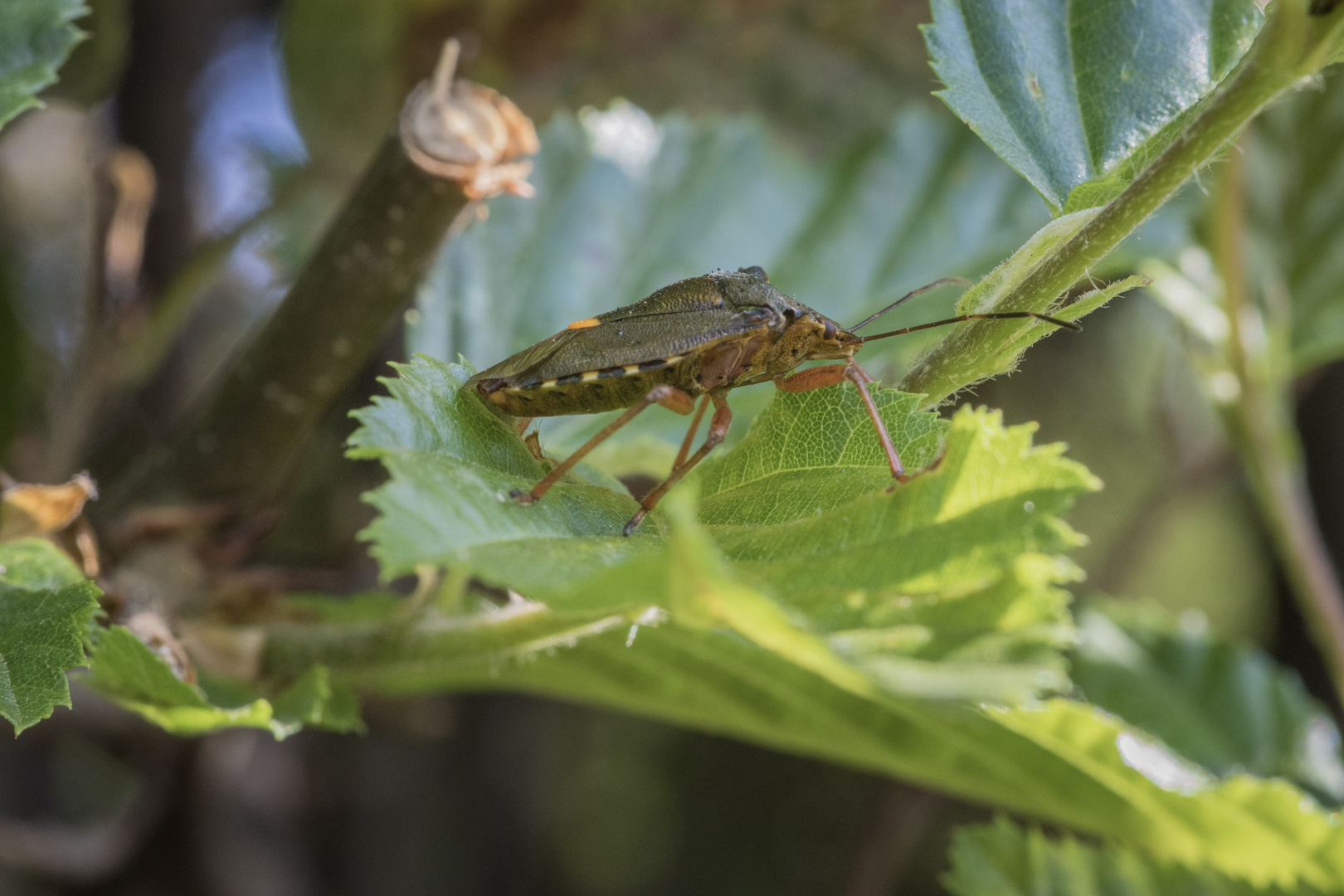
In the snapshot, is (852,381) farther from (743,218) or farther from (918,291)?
(743,218)

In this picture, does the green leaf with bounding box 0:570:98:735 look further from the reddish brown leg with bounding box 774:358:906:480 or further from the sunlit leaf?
the reddish brown leg with bounding box 774:358:906:480

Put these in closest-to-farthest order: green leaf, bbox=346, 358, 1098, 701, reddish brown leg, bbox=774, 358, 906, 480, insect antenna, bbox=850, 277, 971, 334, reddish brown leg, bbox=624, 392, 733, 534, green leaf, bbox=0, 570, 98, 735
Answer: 1. green leaf, bbox=346, 358, 1098, 701
2. green leaf, bbox=0, 570, 98, 735
3. reddish brown leg, bbox=774, 358, 906, 480
4. reddish brown leg, bbox=624, 392, 733, 534
5. insect antenna, bbox=850, 277, 971, 334

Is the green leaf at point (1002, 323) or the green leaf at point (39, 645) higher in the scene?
the green leaf at point (1002, 323)

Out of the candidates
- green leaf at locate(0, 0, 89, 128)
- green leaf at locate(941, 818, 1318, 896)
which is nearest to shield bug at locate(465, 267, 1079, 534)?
green leaf at locate(0, 0, 89, 128)

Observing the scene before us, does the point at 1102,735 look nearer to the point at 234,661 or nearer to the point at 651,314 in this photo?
the point at 651,314

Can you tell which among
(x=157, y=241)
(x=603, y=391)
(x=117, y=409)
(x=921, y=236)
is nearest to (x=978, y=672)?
(x=603, y=391)

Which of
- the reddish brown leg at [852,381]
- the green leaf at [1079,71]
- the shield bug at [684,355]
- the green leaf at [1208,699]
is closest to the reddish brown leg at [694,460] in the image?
the shield bug at [684,355]

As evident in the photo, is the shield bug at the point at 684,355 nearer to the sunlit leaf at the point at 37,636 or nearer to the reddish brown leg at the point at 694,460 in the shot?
the reddish brown leg at the point at 694,460
